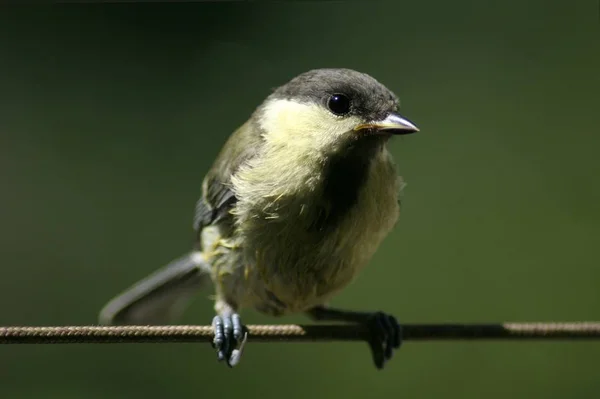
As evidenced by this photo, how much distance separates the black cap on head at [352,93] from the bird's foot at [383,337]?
447mm

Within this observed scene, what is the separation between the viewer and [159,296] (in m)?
1.73

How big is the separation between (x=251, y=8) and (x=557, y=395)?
1.41 metres

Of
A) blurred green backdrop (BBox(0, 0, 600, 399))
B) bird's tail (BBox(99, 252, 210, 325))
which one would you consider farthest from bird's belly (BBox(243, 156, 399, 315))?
blurred green backdrop (BBox(0, 0, 600, 399))

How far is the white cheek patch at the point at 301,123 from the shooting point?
124 cm

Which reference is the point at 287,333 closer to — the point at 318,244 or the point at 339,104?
the point at 318,244

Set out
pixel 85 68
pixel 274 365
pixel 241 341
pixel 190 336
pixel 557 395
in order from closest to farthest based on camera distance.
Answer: pixel 190 336 < pixel 241 341 < pixel 557 395 < pixel 274 365 < pixel 85 68

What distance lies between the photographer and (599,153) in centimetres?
224

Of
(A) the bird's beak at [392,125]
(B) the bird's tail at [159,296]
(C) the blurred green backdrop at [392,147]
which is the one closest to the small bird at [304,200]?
(A) the bird's beak at [392,125]

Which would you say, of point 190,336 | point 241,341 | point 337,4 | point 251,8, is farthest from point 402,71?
point 190,336

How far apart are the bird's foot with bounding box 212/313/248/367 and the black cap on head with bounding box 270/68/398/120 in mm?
451

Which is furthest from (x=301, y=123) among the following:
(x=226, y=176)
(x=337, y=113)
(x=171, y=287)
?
(x=171, y=287)

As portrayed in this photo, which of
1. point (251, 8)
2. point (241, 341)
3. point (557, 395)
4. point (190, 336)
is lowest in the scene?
point (557, 395)

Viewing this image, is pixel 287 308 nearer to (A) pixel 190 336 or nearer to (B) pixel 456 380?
(A) pixel 190 336

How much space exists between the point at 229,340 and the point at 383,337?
30 cm
